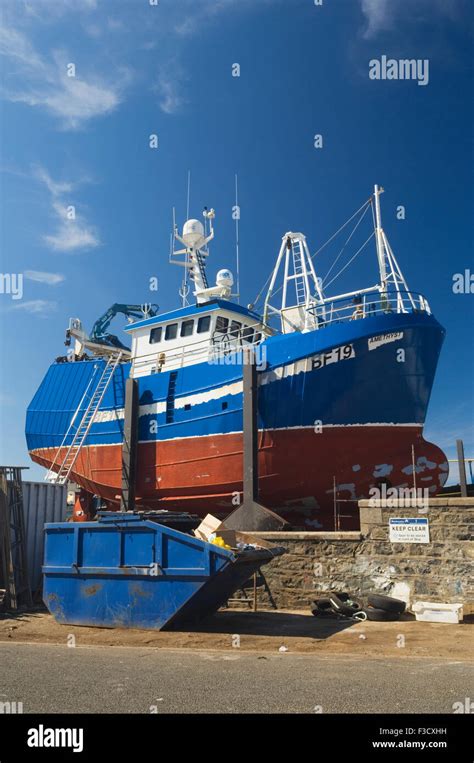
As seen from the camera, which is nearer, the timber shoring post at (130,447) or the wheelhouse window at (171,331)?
the timber shoring post at (130,447)

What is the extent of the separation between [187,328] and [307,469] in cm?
717

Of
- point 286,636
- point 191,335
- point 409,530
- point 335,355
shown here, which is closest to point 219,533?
point 286,636

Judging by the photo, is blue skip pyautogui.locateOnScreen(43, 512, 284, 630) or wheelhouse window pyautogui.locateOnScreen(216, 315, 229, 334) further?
wheelhouse window pyautogui.locateOnScreen(216, 315, 229, 334)

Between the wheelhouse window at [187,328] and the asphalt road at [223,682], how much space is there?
13.7 m

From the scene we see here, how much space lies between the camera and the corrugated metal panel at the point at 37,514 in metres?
13.2

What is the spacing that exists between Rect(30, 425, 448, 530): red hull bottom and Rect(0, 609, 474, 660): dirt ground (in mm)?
5508

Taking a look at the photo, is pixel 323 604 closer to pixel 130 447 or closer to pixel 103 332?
pixel 130 447

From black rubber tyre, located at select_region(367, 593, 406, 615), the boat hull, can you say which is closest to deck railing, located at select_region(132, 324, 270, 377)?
the boat hull

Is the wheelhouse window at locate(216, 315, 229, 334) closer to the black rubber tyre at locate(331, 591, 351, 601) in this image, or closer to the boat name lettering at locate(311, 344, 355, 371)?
the boat name lettering at locate(311, 344, 355, 371)

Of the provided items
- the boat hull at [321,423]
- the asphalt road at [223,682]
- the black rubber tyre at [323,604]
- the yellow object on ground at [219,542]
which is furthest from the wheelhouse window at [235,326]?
the asphalt road at [223,682]

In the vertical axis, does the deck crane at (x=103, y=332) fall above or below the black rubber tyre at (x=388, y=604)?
above

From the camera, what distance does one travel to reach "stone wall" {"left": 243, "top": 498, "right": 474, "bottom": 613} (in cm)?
1120

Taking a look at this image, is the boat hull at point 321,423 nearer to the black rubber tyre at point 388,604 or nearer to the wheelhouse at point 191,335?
the wheelhouse at point 191,335

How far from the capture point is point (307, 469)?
1692 cm
